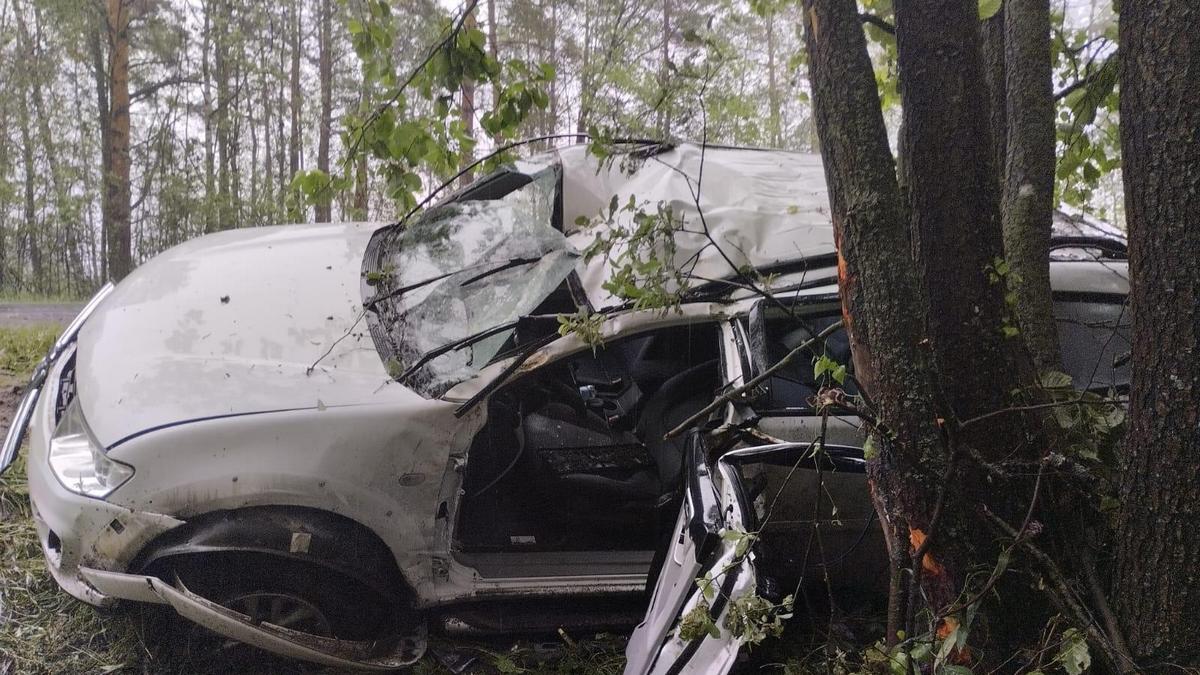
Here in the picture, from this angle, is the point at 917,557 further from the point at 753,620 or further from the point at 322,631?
the point at 322,631

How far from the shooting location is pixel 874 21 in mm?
2193

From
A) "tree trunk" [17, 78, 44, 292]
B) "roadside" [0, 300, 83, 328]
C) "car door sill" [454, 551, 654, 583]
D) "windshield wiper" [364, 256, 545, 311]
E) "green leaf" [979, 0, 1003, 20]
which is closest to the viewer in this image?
"green leaf" [979, 0, 1003, 20]

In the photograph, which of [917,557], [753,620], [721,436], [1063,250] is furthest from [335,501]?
[1063,250]

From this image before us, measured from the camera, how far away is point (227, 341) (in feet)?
8.96

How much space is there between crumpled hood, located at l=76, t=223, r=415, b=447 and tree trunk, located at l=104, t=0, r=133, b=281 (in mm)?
6811

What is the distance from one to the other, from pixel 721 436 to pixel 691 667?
69cm

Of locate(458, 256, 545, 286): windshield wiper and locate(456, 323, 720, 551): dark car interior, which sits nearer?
locate(456, 323, 720, 551): dark car interior

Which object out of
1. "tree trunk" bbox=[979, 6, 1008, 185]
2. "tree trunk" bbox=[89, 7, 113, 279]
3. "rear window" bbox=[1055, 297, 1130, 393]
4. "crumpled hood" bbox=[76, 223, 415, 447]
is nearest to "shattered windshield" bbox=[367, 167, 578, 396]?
"crumpled hood" bbox=[76, 223, 415, 447]

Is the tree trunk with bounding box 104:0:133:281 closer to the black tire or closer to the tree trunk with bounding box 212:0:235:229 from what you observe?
the tree trunk with bounding box 212:0:235:229

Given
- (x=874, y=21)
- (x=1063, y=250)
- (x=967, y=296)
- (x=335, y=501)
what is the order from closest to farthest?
(x=967, y=296)
(x=874, y=21)
(x=335, y=501)
(x=1063, y=250)

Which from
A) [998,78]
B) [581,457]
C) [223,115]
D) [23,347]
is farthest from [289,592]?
[223,115]

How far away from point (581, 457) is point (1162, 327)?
2.07 metres

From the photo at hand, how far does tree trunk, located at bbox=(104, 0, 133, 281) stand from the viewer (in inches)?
351

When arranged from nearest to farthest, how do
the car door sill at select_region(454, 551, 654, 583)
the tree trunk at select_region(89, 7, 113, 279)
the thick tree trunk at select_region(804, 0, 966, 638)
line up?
the thick tree trunk at select_region(804, 0, 966, 638), the car door sill at select_region(454, 551, 654, 583), the tree trunk at select_region(89, 7, 113, 279)
